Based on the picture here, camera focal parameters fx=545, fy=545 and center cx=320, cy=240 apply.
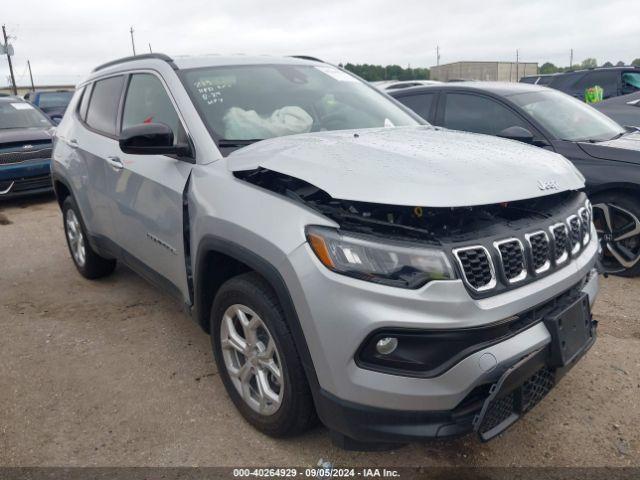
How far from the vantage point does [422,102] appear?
5.88 m

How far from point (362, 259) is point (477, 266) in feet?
1.34

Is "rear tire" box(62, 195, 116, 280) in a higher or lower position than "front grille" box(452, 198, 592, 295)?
lower

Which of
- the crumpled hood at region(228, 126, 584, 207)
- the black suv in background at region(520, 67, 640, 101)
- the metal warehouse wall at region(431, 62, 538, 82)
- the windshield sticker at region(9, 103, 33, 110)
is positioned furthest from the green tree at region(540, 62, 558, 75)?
the crumpled hood at region(228, 126, 584, 207)

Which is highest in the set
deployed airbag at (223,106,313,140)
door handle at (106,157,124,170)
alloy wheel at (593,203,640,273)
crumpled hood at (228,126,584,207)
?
deployed airbag at (223,106,313,140)

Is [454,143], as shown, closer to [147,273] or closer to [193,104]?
[193,104]

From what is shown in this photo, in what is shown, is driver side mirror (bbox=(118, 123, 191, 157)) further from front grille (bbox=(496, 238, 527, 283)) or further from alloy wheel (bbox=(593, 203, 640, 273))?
alloy wheel (bbox=(593, 203, 640, 273))

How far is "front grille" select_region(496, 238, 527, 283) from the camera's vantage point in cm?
200

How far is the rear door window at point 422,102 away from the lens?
579 centimetres

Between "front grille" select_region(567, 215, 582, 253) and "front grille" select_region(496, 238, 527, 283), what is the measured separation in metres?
0.43

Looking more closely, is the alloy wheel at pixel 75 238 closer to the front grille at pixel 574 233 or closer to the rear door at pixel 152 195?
the rear door at pixel 152 195

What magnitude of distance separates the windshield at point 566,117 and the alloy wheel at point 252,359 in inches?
139

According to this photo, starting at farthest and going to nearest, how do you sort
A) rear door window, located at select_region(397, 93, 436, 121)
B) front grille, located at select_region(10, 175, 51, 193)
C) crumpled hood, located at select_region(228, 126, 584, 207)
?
front grille, located at select_region(10, 175, 51, 193) < rear door window, located at select_region(397, 93, 436, 121) < crumpled hood, located at select_region(228, 126, 584, 207)

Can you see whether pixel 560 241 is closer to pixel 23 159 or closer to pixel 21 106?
pixel 23 159

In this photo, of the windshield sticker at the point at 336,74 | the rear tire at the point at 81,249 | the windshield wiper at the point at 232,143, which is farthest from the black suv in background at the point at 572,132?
the rear tire at the point at 81,249
